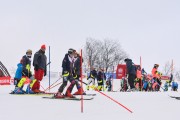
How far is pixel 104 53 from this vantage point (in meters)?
86.7

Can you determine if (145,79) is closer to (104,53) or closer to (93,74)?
(93,74)

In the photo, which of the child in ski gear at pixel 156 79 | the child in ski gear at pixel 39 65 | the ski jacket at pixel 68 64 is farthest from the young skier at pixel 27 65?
the child in ski gear at pixel 156 79

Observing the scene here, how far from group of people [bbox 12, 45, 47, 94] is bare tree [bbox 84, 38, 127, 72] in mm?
68748

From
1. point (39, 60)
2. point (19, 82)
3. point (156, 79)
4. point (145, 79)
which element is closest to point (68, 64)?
point (39, 60)

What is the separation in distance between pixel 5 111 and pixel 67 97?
135 inches

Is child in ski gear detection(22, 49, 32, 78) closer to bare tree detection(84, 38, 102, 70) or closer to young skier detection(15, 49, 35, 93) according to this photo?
young skier detection(15, 49, 35, 93)

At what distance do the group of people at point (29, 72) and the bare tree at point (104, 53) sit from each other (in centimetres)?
6875

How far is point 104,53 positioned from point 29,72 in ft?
241

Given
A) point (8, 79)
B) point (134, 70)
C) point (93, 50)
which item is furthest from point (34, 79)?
point (93, 50)

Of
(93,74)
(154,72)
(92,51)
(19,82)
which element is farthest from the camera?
(92,51)

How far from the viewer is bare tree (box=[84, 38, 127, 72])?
276 ft

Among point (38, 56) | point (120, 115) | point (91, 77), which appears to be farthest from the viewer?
point (91, 77)

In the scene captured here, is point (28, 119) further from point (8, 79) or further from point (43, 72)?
point (8, 79)

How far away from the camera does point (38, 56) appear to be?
507 inches
